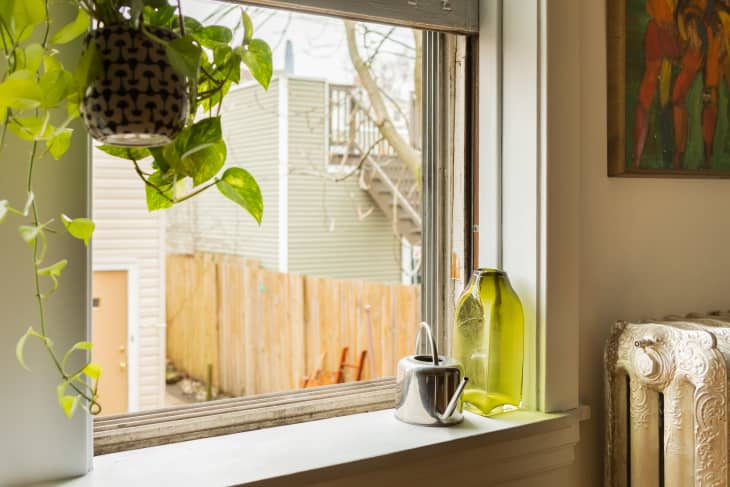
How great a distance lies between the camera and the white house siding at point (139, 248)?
5727mm

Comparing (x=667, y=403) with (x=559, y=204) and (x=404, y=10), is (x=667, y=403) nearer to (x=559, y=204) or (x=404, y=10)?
(x=559, y=204)

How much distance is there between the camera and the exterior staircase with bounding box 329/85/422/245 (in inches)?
251

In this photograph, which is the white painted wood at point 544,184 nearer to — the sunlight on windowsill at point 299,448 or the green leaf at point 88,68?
the sunlight on windowsill at point 299,448

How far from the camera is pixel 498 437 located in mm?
1244

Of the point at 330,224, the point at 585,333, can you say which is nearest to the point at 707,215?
the point at 585,333

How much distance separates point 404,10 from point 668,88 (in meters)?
0.65

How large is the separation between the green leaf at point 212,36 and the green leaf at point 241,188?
0.16 meters

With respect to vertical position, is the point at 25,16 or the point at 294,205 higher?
the point at 294,205

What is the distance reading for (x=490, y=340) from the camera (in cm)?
132

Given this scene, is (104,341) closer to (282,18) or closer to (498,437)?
(282,18)

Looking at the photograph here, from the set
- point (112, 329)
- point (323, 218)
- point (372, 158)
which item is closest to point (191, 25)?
point (112, 329)

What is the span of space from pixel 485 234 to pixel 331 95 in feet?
18.0

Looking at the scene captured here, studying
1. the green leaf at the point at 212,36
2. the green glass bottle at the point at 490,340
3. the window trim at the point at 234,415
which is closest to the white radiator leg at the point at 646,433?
the green glass bottle at the point at 490,340

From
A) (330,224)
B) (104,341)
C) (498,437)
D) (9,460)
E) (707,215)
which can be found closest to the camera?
(9,460)
